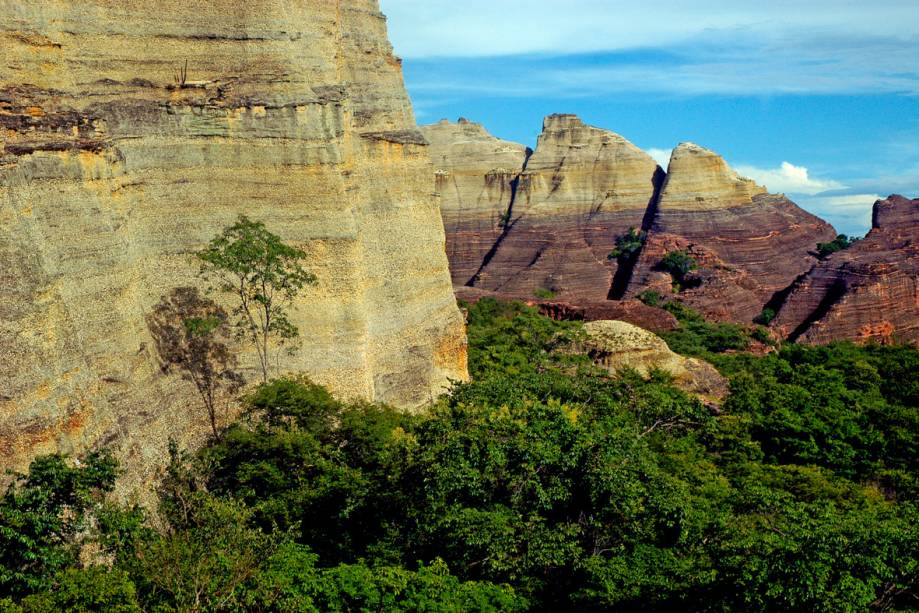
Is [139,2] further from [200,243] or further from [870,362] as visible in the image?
[870,362]

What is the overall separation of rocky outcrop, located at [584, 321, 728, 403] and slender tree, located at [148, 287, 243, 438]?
17965 millimetres

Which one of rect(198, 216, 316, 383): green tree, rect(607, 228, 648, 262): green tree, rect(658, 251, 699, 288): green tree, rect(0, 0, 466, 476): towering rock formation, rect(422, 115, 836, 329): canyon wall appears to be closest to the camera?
rect(0, 0, 466, 476): towering rock formation

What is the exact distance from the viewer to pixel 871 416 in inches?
1296

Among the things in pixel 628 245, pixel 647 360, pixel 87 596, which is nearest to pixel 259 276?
pixel 87 596

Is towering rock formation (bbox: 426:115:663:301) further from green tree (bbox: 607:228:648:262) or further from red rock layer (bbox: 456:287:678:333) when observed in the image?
red rock layer (bbox: 456:287:678:333)

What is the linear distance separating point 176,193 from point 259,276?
2.97 m

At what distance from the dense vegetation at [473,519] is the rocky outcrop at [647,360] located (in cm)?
1069

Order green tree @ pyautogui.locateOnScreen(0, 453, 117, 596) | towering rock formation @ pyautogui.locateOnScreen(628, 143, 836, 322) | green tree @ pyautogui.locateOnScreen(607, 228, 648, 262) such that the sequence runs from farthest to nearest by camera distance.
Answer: green tree @ pyautogui.locateOnScreen(607, 228, 648, 262), towering rock formation @ pyautogui.locateOnScreen(628, 143, 836, 322), green tree @ pyautogui.locateOnScreen(0, 453, 117, 596)

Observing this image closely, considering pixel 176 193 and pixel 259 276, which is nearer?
pixel 176 193

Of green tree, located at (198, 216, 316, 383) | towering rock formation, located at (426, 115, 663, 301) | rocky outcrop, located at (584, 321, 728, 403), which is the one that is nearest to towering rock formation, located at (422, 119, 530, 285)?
towering rock formation, located at (426, 115, 663, 301)

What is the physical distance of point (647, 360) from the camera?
137ft

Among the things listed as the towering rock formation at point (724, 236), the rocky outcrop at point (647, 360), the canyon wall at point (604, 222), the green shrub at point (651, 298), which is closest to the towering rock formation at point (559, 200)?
the canyon wall at point (604, 222)

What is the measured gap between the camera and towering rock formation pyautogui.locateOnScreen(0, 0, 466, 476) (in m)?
20.4

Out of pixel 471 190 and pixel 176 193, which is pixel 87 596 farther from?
pixel 471 190
